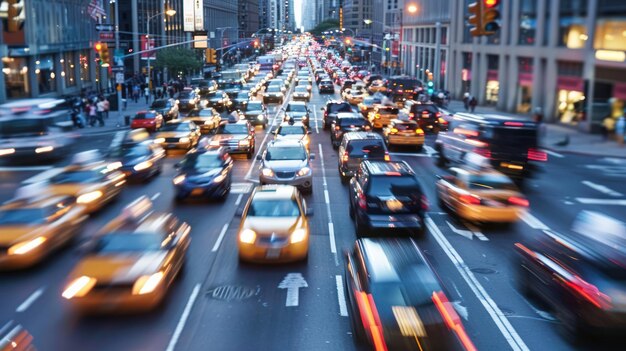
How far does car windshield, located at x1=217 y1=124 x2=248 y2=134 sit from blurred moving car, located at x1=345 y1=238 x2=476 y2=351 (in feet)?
68.8

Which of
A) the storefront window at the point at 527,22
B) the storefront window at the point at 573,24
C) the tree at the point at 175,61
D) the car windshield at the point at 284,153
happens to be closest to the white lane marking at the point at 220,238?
the car windshield at the point at 284,153

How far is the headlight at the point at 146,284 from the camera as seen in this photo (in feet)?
38.9

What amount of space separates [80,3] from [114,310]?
6350 centimetres

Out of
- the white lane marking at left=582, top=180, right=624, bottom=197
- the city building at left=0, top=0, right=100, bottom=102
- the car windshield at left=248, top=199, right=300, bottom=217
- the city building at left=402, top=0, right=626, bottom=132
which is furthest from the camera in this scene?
the city building at left=0, top=0, right=100, bottom=102

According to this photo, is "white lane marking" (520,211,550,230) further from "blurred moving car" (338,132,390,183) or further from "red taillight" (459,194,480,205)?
"blurred moving car" (338,132,390,183)

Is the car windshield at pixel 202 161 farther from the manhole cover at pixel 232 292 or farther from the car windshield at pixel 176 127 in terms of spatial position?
the car windshield at pixel 176 127

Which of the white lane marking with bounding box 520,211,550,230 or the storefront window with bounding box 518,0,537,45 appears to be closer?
the white lane marking with bounding box 520,211,550,230

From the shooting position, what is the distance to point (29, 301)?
1309 centimetres

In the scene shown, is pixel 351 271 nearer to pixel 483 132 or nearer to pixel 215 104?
pixel 483 132

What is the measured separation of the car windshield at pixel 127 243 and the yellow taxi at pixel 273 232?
2372 mm

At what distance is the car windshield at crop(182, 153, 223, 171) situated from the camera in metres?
22.4

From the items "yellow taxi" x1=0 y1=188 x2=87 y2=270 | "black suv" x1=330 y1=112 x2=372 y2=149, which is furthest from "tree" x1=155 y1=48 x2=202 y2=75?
"yellow taxi" x1=0 y1=188 x2=87 y2=270

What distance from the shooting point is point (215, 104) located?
178 feet

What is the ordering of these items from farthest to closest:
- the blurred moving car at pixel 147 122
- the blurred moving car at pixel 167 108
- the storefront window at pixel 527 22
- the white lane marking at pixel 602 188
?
1. the storefront window at pixel 527 22
2. the blurred moving car at pixel 167 108
3. the blurred moving car at pixel 147 122
4. the white lane marking at pixel 602 188
